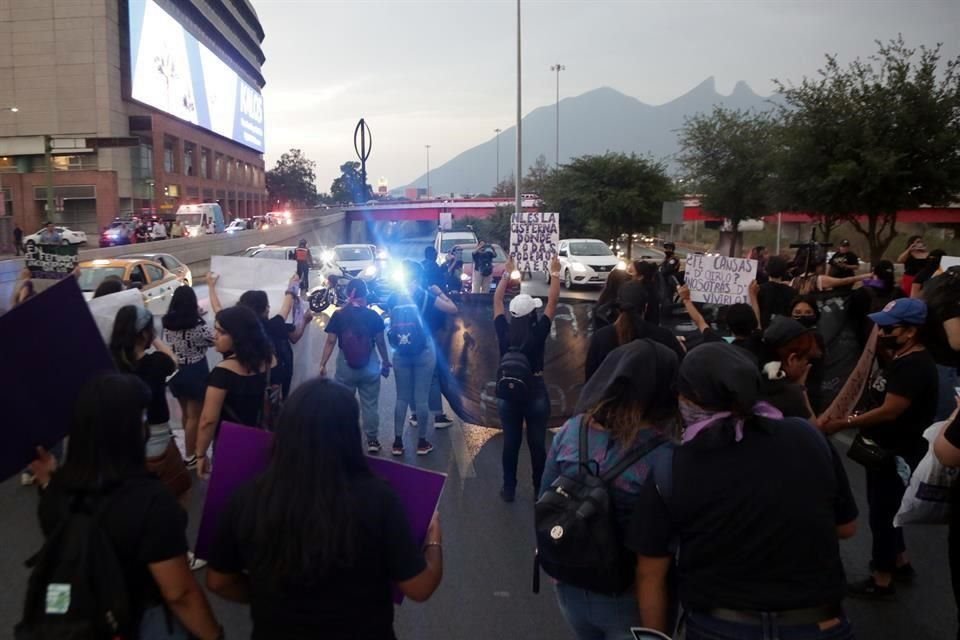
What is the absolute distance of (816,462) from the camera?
2404 millimetres

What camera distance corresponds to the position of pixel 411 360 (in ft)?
25.0

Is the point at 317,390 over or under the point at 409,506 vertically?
over

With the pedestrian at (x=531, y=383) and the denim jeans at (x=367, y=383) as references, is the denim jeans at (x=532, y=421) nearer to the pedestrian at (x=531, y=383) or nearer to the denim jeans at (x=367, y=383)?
the pedestrian at (x=531, y=383)

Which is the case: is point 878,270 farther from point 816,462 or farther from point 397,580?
point 397,580

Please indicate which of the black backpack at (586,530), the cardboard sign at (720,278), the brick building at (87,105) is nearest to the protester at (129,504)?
the black backpack at (586,530)

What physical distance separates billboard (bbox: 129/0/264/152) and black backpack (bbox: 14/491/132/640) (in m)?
59.5

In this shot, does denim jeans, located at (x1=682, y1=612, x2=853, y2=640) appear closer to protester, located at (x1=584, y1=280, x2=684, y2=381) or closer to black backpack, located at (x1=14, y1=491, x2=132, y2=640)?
black backpack, located at (x1=14, y1=491, x2=132, y2=640)

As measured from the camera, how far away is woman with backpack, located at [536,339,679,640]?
8.76 ft

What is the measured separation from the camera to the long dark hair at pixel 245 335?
15.3ft

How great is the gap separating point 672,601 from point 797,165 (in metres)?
19.1

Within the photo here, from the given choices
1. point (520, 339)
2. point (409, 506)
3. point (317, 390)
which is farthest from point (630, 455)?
point (520, 339)

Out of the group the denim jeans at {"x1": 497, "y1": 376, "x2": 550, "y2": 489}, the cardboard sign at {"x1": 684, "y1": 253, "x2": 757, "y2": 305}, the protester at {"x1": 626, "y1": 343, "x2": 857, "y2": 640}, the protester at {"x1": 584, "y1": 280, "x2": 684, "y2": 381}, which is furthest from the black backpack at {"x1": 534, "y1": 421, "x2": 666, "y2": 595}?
the cardboard sign at {"x1": 684, "y1": 253, "x2": 757, "y2": 305}

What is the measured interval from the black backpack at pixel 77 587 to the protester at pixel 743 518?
5.12ft

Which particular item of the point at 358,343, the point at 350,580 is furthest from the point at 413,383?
the point at 350,580
